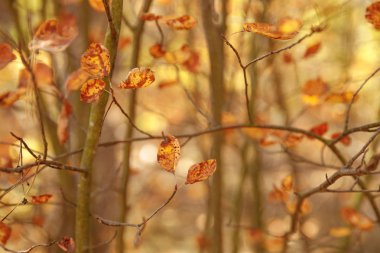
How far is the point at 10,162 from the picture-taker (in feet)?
A: 5.02

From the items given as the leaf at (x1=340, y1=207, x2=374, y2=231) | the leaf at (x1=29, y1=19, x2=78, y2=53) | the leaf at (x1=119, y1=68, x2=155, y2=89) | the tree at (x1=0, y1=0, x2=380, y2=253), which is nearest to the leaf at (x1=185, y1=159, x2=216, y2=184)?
the tree at (x1=0, y1=0, x2=380, y2=253)

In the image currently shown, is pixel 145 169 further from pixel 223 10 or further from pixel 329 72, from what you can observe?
pixel 223 10

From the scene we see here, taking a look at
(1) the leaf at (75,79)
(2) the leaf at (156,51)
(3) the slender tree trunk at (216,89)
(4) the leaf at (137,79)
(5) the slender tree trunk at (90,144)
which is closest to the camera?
(4) the leaf at (137,79)

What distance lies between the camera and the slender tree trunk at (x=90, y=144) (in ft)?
3.91

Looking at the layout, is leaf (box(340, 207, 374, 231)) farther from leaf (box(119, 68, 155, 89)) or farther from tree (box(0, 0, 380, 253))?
leaf (box(119, 68, 155, 89))

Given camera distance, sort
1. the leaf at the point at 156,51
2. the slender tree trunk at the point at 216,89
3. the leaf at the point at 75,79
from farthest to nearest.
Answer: the slender tree trunk at the point at 216,89
the leaf at the point at 156,51
the leaf at the point at 75,79

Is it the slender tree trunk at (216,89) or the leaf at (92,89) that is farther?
the slender tree trunk at (216,89)

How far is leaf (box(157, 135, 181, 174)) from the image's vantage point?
113 centimetres

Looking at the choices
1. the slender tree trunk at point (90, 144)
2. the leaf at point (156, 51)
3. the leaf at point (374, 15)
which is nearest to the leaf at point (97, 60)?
the slender tree trunk at point (90, 144)

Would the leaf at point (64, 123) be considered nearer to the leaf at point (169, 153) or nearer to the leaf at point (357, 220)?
the leaf at point (169, 153)

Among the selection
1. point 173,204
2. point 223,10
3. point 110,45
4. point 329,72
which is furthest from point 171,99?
point 110,45

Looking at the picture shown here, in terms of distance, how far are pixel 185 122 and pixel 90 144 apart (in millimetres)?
1957

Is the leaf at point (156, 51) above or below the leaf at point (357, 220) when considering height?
above

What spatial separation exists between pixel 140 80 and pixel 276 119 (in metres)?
3.67
